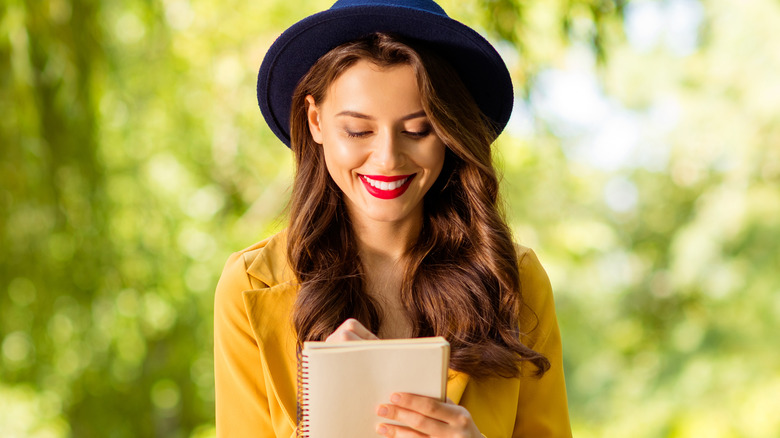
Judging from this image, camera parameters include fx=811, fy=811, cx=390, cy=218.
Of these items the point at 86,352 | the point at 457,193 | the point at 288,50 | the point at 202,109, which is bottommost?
the point at 86,352

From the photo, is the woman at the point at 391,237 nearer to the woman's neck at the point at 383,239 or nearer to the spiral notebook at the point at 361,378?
the woman's neck at the point at 383,239

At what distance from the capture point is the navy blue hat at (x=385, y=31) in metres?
1.55

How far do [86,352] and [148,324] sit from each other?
1.15m

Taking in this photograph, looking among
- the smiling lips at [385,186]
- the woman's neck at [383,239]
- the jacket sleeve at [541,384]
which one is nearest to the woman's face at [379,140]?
the smiling lips at [385,186]

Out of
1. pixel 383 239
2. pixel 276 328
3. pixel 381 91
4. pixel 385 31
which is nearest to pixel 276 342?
pixel 276 328

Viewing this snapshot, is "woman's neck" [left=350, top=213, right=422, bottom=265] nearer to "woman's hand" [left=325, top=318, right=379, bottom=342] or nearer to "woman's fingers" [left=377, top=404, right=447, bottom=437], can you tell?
"woman's hand" [left=325, top=318, right=379, bottom=342]

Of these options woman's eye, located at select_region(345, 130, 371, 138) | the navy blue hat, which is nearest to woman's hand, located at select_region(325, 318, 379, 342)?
woman's eye, located at select_region(345, 130, 371, 138)

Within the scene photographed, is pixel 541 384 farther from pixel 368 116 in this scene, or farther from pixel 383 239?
pixel 368 116

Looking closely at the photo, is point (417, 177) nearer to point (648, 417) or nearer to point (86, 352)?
point (86, 352)

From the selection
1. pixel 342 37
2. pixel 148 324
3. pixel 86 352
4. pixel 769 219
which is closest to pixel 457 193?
pixel 342 37

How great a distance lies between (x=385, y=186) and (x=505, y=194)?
49cm

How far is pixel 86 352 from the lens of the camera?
394cm

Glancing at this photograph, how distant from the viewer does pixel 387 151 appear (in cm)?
152

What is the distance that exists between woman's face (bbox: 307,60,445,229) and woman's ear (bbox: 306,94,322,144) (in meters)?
0.04
